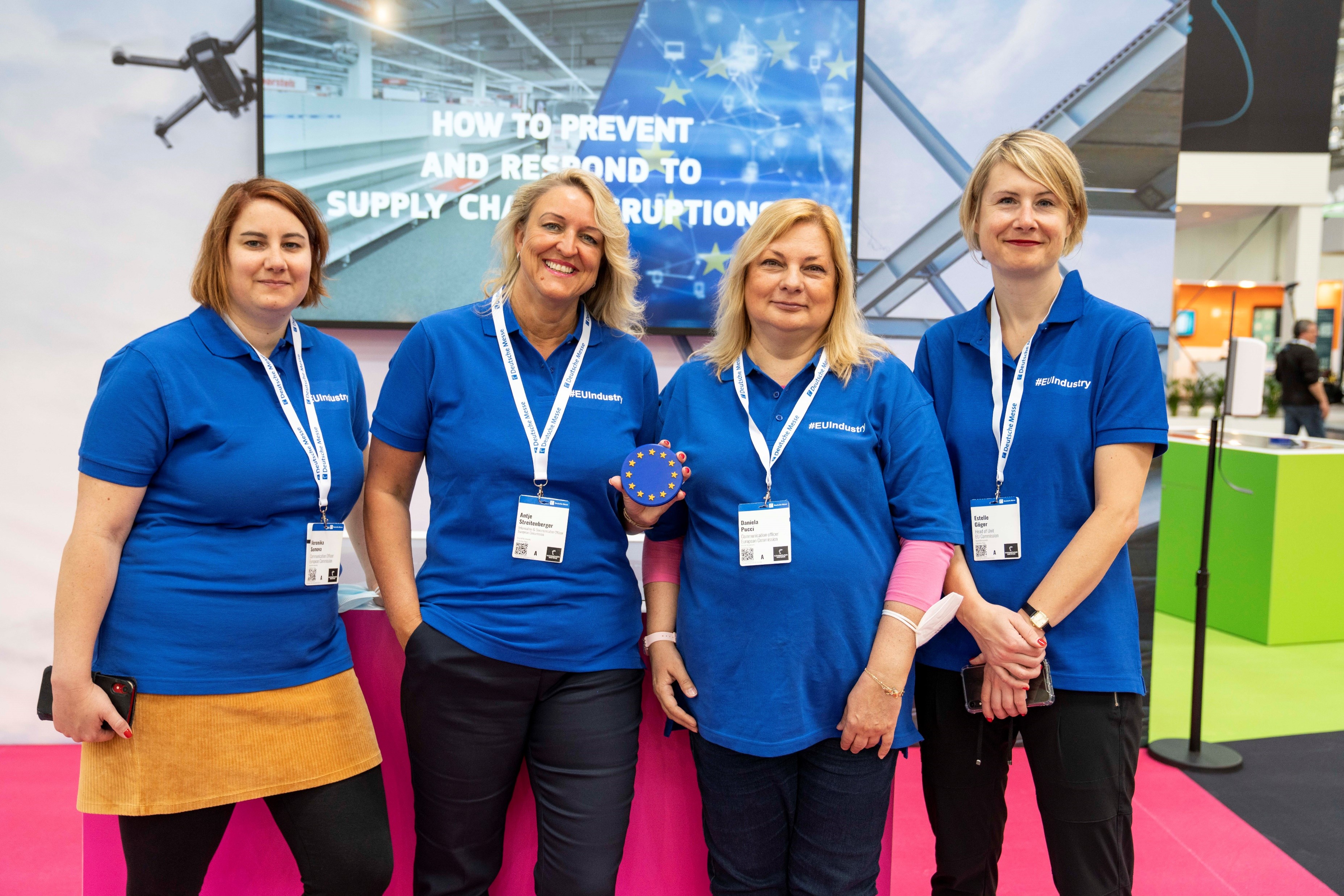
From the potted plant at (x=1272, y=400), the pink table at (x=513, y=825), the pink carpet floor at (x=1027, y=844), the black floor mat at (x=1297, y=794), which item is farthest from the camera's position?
the potted plant at (x=1272, y=400)

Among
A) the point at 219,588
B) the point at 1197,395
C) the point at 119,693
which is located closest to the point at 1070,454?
the point at 219,588

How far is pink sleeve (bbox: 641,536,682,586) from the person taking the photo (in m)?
1.59

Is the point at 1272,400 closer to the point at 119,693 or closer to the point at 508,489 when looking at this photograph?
the point at 508,489

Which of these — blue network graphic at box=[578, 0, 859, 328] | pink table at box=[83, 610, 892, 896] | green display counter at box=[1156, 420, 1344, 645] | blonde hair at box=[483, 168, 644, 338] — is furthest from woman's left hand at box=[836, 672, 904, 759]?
green display counter at box=[1156, 420, 1344, 645]

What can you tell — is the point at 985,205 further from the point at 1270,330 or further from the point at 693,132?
the point at 1270,330

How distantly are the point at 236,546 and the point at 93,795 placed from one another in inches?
18.1

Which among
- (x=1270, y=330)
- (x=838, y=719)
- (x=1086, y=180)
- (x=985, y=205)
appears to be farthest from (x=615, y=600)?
(x=1270, y=330)

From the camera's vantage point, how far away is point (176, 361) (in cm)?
141

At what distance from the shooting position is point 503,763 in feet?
4.92

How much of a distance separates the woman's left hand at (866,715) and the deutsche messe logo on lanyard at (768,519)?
245 mm

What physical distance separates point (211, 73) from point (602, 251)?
2375 mm

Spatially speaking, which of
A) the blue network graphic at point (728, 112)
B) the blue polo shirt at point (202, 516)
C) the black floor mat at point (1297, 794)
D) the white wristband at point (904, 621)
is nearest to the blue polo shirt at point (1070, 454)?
the white wristband at point (904, 621)

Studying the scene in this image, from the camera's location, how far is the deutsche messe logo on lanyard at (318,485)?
1.48 metres

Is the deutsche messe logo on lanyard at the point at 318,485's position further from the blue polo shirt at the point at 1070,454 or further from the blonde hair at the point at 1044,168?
the blonde hair at the point at 1044,168
